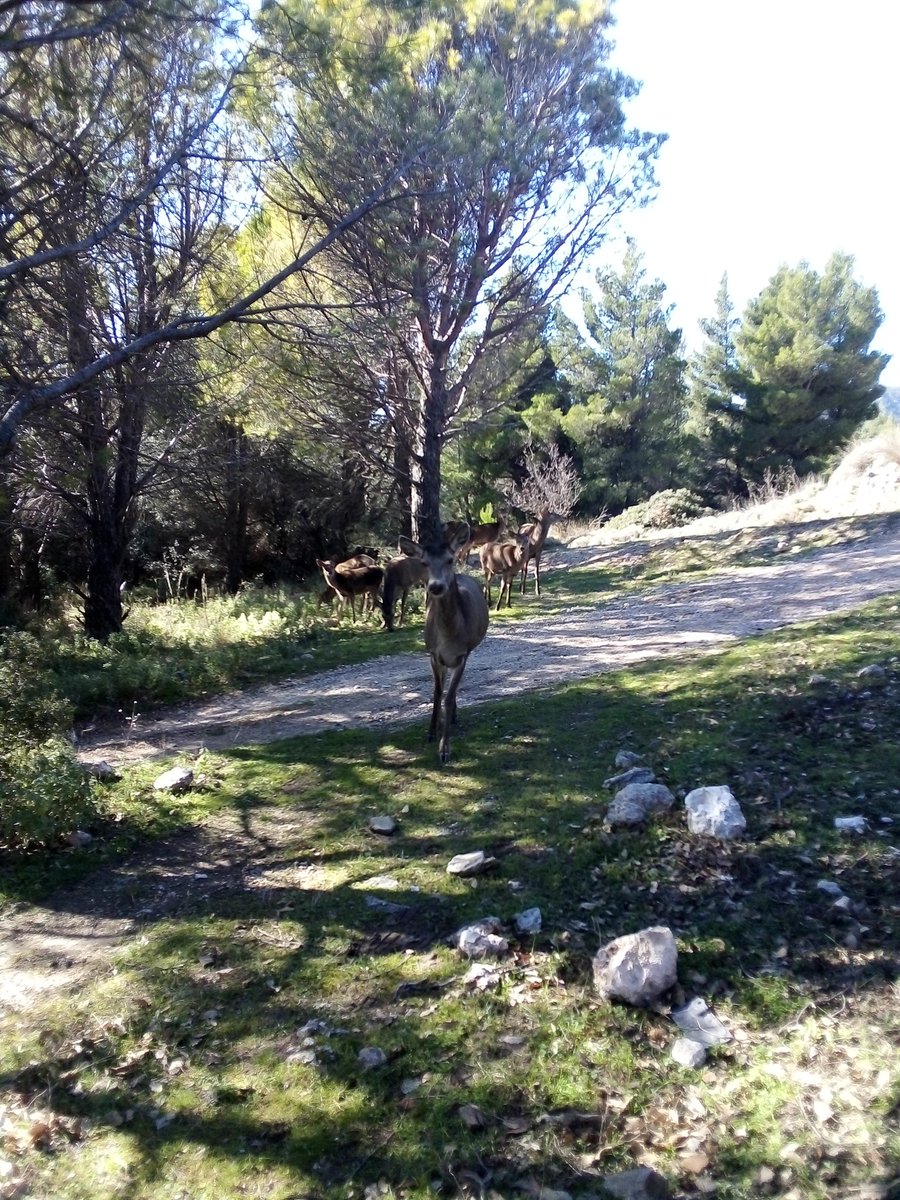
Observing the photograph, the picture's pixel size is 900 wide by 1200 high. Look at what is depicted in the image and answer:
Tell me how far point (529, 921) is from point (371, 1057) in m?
1.19

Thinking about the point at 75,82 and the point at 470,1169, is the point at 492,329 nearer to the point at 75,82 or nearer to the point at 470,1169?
→ the point at 75,82

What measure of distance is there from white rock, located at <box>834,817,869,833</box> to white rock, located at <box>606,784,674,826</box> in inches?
39.9

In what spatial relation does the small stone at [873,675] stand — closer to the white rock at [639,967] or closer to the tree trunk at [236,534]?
the white rock at [639,967]

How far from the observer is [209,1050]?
423cm

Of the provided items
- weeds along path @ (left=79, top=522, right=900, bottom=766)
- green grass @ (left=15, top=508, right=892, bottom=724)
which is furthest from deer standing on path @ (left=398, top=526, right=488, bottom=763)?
green grass @ (left=15, top=508, right=892, bottom=724)

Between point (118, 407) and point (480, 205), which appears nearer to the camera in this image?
point (118, 407)

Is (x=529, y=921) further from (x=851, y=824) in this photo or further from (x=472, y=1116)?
(x=851, y=824)

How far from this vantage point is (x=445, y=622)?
27.0 feet

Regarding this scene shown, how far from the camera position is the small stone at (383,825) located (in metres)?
6.28

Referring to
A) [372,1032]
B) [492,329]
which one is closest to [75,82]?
[372,1032]

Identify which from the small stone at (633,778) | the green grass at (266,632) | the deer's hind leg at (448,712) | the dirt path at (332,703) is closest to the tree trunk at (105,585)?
the green grass at (266,632)

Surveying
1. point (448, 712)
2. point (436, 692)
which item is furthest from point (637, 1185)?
point (436, 692)

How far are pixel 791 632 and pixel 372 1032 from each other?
722 cm

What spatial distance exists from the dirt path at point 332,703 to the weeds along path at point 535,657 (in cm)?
3
